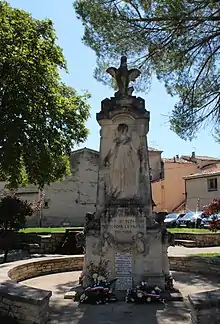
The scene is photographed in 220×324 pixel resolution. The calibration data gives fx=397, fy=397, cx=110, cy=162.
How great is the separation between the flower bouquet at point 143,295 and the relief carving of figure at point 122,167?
5.96 feet

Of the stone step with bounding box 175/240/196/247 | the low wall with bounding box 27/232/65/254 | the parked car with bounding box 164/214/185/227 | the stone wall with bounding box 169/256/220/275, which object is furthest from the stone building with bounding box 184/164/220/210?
the stone wall with bounding box 169/256/220/275

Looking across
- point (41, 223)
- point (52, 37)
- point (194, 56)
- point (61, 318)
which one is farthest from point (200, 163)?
point (61, 318)

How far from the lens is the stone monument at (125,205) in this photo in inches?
297

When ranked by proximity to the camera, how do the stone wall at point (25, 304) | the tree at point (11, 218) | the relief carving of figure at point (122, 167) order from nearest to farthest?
the stone wall at point (25, 304), the relief carving of figure at point (122, 167), the tree at point (11, 218)

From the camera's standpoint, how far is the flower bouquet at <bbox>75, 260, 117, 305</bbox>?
269 inches

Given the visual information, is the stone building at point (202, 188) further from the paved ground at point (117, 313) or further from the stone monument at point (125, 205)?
the paved ground at point (117, 313)

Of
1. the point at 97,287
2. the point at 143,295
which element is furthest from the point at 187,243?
the point at 97,287

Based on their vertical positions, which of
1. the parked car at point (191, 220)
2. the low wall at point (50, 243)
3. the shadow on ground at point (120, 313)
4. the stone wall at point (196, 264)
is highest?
the parked car at point (191, 220)

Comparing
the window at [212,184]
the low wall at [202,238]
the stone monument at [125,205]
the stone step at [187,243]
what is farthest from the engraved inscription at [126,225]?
the window at [212,184]

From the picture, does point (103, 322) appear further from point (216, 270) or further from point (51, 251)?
point (51, 251)

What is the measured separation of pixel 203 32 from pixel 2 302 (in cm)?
909

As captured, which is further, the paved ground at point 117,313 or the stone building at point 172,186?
the stone building at point 172,186

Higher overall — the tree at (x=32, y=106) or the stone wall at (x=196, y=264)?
the tree at (x=32, y=106)

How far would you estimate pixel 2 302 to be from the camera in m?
5.42
